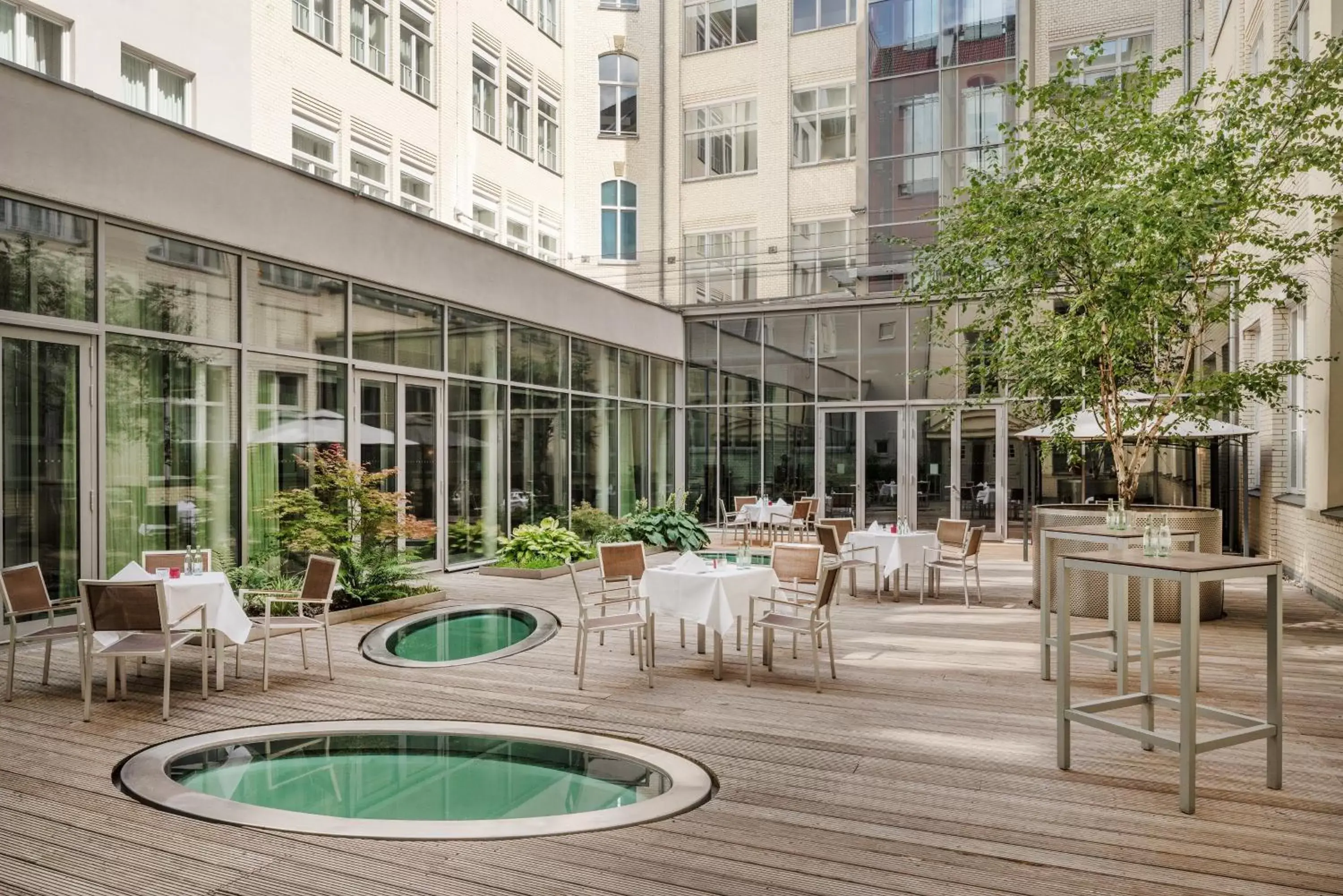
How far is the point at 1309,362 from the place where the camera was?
880 centimetres

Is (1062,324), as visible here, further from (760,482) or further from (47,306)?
(760,482)

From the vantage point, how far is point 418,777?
4.74 metres

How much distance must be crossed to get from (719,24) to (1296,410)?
15154 mm

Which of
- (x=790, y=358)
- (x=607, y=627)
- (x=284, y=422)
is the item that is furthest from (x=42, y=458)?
(x=790, y=358)

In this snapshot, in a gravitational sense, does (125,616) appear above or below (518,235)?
below

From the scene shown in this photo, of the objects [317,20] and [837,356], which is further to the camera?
[837,356]

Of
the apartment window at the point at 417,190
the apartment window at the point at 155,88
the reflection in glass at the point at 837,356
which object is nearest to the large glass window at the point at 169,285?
the apartment window at the point at 155,88

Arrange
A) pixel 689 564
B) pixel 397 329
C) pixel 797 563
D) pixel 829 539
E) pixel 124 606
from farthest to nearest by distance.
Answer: pixel 397 329 < pixel 829 539 < pixel 797 563 < pixel 689 564 < pixel 124 606

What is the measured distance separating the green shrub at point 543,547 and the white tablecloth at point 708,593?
5769 millimetres

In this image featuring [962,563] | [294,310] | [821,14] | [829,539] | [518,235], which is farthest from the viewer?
[821,14]

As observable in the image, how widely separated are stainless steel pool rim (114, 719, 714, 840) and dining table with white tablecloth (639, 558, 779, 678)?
5.19 feet

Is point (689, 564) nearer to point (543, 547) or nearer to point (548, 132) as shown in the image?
point (543, 547)

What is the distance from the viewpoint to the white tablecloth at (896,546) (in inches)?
413

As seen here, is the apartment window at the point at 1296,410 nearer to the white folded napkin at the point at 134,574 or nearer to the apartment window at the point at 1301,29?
the apartment window at the point at 1301,29
